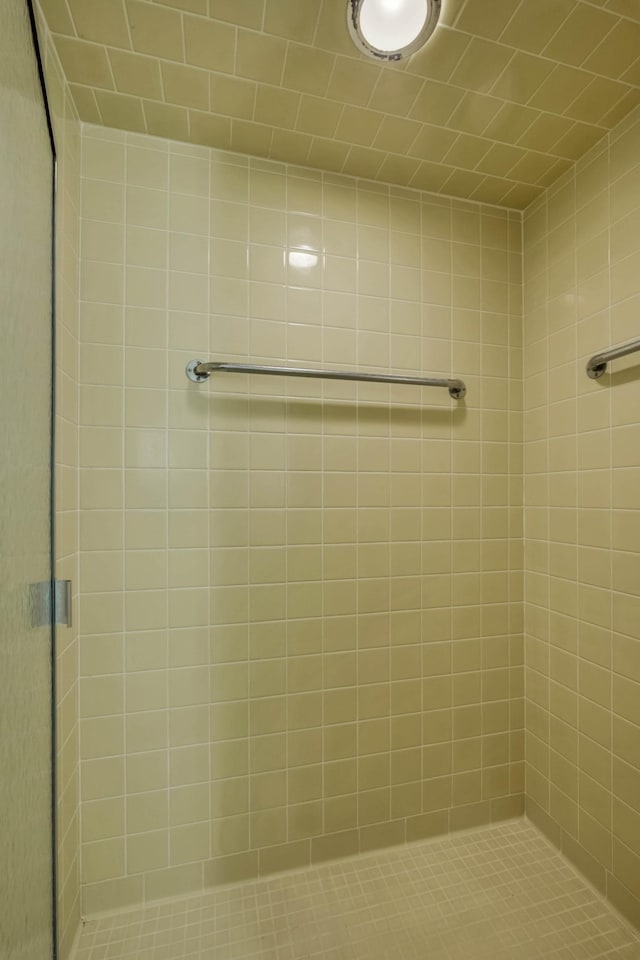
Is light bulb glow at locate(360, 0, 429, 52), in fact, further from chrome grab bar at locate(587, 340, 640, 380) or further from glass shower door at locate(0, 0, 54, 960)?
chrome grab bar at locate(587, 340, 640, 380)

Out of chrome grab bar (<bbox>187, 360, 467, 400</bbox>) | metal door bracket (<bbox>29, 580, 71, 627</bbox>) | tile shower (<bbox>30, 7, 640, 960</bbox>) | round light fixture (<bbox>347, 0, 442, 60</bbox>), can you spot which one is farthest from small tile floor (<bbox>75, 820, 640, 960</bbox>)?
round light fixture (<bbox>347, 0, 442, 60</bbox>)

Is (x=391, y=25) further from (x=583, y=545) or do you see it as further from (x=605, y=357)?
(x=583, y=545)

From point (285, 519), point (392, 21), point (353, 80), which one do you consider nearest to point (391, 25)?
point (392, 21)

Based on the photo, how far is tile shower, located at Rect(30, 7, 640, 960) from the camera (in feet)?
3.44

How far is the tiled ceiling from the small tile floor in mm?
1920

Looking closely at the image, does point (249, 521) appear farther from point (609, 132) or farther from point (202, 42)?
point (609, 132)

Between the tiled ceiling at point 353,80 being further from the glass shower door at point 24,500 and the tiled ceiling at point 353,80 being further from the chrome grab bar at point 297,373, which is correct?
the chrome grab bar at point 297,373

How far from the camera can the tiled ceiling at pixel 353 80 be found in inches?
31.9

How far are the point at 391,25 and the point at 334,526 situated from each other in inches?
42.3

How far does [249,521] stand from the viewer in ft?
3.76

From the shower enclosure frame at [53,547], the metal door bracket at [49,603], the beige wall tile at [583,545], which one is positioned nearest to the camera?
the metal door bracket at [49,603]

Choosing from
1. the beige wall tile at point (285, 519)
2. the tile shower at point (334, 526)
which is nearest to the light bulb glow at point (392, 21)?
the beige wall tile at point (285, 519)

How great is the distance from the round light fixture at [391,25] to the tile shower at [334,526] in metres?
0.39

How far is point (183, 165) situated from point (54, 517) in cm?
96
